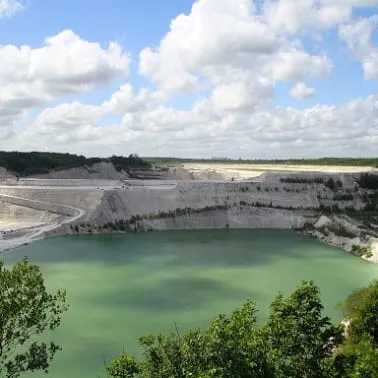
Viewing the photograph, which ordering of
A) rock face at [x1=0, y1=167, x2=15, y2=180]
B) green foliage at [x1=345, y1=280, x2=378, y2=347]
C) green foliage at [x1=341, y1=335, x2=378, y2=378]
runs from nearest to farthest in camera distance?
green foliage at [x1=341, y1=335, x2=378, y2=378]
green foliage at [x1=345, y1=280, x2=378, y2=347]
rock face at [x1=0, y1=167, x2=15, y2=180]

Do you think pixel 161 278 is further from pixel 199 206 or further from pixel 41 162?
pixel 41 162

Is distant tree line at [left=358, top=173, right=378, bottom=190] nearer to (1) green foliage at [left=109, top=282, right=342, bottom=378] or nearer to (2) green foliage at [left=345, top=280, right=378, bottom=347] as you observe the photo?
(2) green foliage at [left=345, top=280, right=378, bottom=347]

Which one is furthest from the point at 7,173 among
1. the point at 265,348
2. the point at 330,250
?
the point at 265,348

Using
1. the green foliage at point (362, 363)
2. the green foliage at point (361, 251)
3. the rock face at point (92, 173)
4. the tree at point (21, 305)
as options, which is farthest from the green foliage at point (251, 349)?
the rock face at point (92, 173)

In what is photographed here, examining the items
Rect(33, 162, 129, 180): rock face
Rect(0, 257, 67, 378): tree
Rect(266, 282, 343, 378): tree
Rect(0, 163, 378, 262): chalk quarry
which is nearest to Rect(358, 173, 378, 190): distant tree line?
Rect(0, 163, 378, 262): chalk quarry

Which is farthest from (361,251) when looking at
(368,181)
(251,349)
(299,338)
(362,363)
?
(251,349)

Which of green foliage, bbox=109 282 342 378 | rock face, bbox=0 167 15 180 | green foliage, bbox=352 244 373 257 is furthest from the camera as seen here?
rock face, bbox=0 167 15 180

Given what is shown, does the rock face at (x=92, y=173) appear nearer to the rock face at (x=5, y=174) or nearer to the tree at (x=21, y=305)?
the rock face at (x=5, y=174)
